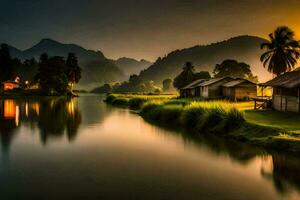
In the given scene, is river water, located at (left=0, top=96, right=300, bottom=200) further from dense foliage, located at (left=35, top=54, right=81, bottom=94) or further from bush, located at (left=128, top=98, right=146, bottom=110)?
dense foliage, located at (left=35, top=54, right=81, bottom=94)

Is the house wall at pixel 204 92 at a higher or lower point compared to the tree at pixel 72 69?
lower

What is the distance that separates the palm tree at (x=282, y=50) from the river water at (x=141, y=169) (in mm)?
49655

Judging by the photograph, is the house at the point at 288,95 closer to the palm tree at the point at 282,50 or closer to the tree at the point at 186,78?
the palm tree at the point at 282,50

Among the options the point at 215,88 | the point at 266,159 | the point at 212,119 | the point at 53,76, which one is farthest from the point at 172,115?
the point at 53,76

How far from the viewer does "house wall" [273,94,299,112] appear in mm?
34438

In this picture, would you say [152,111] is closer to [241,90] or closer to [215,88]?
[241,90]

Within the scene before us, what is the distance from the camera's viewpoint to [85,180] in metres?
15.9

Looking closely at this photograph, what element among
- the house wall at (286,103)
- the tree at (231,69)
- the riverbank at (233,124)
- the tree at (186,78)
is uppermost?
the tree at (231,69)

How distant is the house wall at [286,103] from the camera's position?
3444 cm

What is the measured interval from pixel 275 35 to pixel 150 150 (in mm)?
57198

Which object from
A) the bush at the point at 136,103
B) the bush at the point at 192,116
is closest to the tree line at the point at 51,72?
the bush at the point at 136,103

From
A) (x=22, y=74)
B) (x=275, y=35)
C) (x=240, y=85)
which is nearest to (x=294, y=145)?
(x=240, y=85)

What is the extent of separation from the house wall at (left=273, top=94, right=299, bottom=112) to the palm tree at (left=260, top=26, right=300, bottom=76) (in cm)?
3325

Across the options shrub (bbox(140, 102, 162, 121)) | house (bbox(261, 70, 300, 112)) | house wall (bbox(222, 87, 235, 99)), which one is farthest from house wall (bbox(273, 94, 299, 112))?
house wall (bbox(222, 87, 235, 99))
